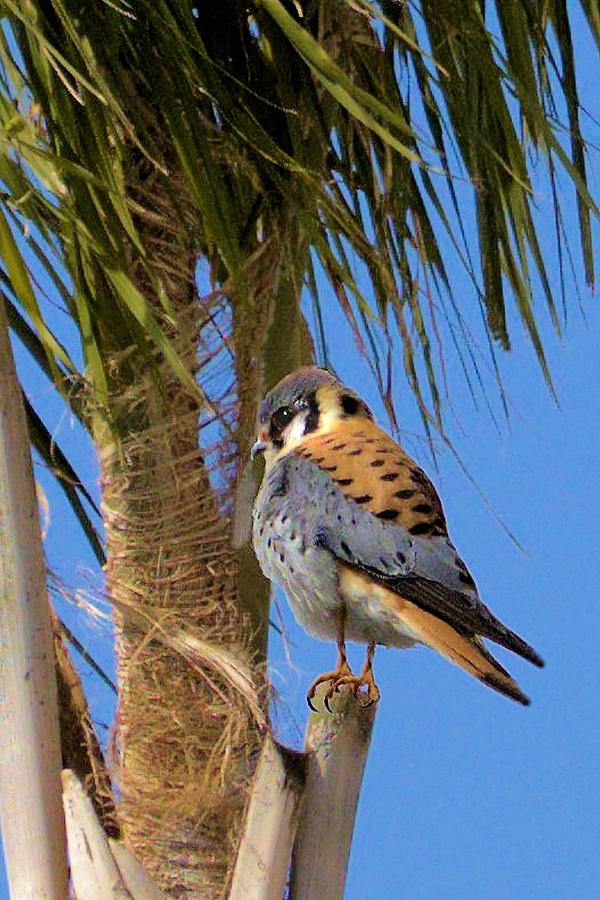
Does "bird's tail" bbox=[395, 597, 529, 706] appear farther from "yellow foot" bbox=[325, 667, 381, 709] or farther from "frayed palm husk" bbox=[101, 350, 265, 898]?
"frayed palm husk" bbox=[101, 350, 265, 898]

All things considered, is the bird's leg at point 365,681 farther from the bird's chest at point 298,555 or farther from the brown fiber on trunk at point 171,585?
the brown fiber on trunk at point 171,585

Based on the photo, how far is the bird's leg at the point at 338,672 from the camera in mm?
1483

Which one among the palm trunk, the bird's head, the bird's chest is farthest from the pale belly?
the palm trunk

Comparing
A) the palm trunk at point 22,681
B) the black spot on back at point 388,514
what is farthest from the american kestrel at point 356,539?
the palm trunk at point 22,681

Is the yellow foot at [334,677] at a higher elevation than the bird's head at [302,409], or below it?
below

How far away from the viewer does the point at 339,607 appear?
4.80ft

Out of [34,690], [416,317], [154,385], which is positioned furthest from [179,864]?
[416,317]

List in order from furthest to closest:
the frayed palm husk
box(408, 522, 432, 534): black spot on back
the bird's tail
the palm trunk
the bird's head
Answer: the frayed palm husk, the palm trunk, the bird's head, box(408, 522, 432, 534): black spot on back, the bird's tail

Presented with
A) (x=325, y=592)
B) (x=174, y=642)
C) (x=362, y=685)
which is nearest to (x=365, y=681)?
(x=362, y=685)

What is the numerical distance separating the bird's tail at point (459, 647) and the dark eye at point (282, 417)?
25 centimetres

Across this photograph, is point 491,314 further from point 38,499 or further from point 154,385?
point 38,499

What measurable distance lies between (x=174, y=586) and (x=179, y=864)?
324 millimetres

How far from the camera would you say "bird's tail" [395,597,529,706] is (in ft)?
4.30

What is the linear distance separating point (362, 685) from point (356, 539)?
0.25m
